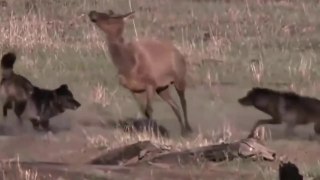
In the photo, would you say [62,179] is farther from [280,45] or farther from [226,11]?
[226,11]

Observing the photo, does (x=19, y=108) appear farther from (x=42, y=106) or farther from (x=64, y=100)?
(x=64, y=100)

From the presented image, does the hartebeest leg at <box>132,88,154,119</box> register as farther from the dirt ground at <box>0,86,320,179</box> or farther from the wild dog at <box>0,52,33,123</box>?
the wild dog at <box>0,52,33,123</box>

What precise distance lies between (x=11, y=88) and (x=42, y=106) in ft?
1.41

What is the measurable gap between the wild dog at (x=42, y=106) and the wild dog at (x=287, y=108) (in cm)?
221

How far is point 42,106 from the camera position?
38.7 ft

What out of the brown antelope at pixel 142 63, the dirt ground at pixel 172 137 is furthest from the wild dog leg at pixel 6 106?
the brown antelope at pixel 142 63

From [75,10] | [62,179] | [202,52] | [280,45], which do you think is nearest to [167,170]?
[62,179]

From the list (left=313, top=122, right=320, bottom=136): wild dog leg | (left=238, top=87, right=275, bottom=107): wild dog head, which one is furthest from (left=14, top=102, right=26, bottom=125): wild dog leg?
(left=313, top=122, right=320, bottom=136): wild dog leg

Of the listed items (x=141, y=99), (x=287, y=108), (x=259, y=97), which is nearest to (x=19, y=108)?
(x=141, y=99)

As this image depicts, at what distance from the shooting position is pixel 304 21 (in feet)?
67.6

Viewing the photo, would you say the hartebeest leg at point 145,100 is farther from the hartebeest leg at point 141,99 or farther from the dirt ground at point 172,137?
the dirt ground at point 172,137

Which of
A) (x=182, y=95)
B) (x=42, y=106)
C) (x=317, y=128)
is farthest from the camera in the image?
(x=182, y=95)

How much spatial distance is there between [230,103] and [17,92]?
9.68 feet

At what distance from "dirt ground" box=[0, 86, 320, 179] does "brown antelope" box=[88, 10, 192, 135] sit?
0.47m
